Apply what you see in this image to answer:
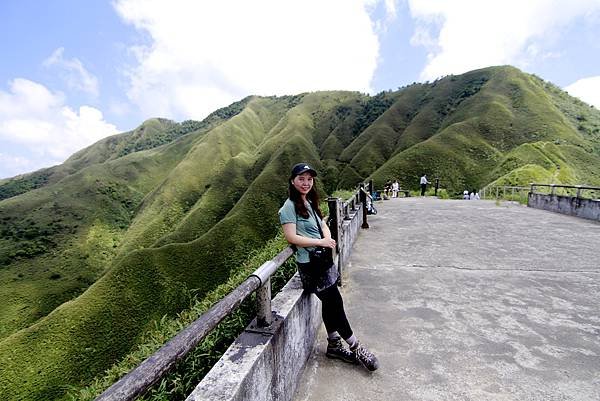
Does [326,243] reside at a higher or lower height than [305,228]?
lower

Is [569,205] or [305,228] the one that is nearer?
[305,228]

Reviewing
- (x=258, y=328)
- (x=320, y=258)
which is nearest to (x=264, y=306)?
(x=258, y=328)

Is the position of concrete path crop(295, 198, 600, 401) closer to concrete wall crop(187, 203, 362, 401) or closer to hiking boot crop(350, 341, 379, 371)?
hiking boot crop(350, 341, 379, 371)

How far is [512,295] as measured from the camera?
16.3 ft

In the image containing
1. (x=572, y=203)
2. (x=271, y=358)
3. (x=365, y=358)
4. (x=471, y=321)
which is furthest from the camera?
(x=572, y=203)

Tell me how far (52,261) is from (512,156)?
8640 centimetres

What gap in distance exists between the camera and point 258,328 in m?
2.69

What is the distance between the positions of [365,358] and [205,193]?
8368cm

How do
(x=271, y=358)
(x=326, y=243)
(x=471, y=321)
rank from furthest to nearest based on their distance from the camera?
(x=471, y=321) < (x=326, y=243) < (x=271, y=358)

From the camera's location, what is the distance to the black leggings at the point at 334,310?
10.7ft

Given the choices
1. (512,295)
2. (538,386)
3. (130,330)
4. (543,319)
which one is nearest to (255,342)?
(538,386)

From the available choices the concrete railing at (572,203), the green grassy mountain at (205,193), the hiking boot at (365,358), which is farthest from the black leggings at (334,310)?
the green grassy mountain at (205,193)

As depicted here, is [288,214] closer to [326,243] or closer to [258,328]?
[326,243]

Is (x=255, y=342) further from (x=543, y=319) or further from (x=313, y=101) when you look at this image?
(x=313, y=101)
